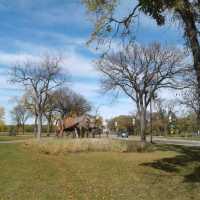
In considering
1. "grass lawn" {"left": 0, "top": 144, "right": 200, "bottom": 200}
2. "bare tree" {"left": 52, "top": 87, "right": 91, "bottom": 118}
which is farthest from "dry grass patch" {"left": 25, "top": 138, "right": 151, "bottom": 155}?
"bare tree" {"left": 52, "top": 87, "right": 91, "bottom": 118}

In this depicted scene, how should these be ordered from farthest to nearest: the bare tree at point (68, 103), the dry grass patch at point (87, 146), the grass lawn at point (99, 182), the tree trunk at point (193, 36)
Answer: the bare tree at point (68, 103) → the dry grass patch at point (87, 146) → the tree trunk at point (193, 36) → the grass lawn at point (99, 182)

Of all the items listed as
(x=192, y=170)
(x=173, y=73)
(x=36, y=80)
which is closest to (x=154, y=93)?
(x=173, y=73)

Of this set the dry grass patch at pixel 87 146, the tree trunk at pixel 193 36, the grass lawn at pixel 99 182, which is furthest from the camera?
the dry grass patch at pixel 87 146

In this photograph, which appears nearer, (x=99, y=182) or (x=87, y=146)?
(x=99, y=182)

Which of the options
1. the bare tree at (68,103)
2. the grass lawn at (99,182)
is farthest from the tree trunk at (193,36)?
the bare tree at (68,103)

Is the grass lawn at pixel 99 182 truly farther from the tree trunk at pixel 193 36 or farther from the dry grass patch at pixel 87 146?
the dry grass patch at pixel 87 146

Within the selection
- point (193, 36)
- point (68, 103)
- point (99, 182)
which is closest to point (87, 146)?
point (99, 182)

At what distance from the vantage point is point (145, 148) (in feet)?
97.1

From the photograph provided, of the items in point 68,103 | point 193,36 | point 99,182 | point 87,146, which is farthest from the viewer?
point 68,103

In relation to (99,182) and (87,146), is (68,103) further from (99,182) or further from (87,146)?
(99,182)

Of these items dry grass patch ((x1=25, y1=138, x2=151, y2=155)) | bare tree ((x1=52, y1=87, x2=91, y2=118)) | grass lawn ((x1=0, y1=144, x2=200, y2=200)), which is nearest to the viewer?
grass lawn ((x1=0, y1=144, x2=200, y2=200))

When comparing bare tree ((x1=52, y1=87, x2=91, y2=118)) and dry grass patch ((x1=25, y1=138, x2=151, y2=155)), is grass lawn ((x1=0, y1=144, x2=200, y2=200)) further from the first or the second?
bare tree ((x1=52, y1=87, x2=91, y2=118))

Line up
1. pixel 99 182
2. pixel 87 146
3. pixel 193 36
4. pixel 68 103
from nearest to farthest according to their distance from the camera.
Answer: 1. pixel 193 36
2. pixel 99 182
3. pixel 87 146
4. pixel 68 103

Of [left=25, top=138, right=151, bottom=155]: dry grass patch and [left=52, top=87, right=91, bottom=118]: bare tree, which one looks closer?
[left=25, top=138, right=151, bottom=155]: dry grass patch
